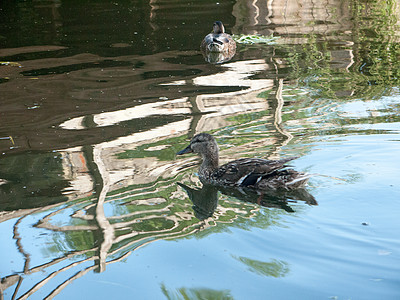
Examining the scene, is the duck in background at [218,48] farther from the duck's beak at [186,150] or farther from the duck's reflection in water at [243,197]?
the duck's reflection in water at [243,197]

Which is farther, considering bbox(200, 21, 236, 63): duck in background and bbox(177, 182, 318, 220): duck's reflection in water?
bbox(200, 21, 236, 63): duck in background

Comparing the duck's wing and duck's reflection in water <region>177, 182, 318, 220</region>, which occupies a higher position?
the duck's wing

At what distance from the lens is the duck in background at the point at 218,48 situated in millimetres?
12172

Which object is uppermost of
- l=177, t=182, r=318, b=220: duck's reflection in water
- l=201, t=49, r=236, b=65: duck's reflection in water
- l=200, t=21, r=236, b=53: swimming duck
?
l=200, t=21, r=236, b=53: swimming duck

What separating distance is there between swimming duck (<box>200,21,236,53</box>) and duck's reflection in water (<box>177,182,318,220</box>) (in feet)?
19.4

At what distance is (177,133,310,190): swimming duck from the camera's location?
6.39 meters

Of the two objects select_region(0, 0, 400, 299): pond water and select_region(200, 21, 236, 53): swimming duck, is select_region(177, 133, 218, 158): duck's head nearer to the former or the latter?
select_region(0, 0, 400, 299): pond water

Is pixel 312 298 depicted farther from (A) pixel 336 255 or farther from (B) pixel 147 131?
(B) pixel 147 131

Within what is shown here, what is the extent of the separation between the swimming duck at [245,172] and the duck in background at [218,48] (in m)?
5.09

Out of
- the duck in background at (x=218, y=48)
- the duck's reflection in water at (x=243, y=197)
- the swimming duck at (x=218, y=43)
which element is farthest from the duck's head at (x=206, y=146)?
the swimming duck at (x=218, y=43)

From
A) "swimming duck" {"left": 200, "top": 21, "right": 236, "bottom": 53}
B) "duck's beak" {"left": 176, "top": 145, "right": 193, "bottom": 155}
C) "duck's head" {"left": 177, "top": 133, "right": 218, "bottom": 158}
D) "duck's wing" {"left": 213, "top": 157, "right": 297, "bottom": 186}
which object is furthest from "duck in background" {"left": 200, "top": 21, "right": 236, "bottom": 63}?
"duck's wing" {"left": 213, "top": 157, "right": 297, "bottom": 186}

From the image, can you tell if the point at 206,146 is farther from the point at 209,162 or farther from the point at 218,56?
the point at 218,56

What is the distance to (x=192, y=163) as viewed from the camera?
744 cm

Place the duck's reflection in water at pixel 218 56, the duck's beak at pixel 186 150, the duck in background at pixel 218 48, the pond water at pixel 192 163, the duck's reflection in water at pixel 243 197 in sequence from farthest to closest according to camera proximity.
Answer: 1. the duck in background at pixel 218 48
2. the duck's reflection in water at pixel 218 56
3. the duck's beak at pixel 186 150
4. the duck's reflection in water at pixel 243 197
5. the pond water at pixel 192 163
